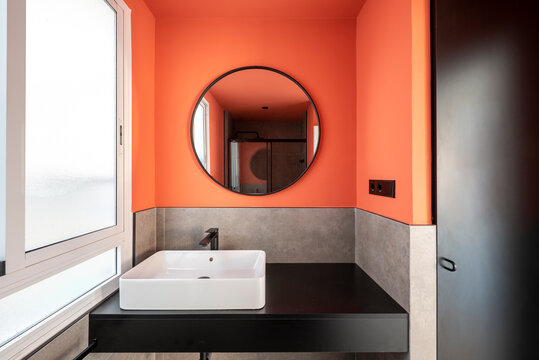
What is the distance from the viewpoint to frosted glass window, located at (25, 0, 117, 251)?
97cm

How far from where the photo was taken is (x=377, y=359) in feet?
5.03

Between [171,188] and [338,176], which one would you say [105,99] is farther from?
[338,176]

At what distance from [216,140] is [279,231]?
2.31ft

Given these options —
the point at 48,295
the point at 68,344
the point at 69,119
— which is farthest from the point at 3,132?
the point at 68,344

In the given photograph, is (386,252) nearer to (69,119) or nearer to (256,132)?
(256,132)

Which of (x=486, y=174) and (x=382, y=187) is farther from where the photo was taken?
(x=382, y=187)

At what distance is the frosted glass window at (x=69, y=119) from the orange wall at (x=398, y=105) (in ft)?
4.41

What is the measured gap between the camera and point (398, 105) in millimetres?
1308

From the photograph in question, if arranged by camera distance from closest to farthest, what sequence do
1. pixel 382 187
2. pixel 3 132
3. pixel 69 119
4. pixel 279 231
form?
pixel 3 132 < pixel 69 119 < pixel 382 187 < pixel 279 231

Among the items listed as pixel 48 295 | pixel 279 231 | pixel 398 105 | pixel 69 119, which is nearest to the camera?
pixel 48 295

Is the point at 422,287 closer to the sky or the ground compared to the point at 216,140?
closer to the ground

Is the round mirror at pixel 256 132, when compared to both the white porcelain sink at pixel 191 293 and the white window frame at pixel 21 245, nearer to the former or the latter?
the white porcelain sink at pixel 191 293

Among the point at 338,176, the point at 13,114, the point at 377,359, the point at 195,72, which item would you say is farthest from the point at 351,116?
the point at 13,114

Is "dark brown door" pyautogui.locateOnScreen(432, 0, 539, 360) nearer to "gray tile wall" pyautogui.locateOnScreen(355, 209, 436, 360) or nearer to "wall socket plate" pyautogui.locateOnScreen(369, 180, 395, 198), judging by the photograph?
"gray tile wall" pyautogui.locateOnScreen(355, 209, 436, 360)
